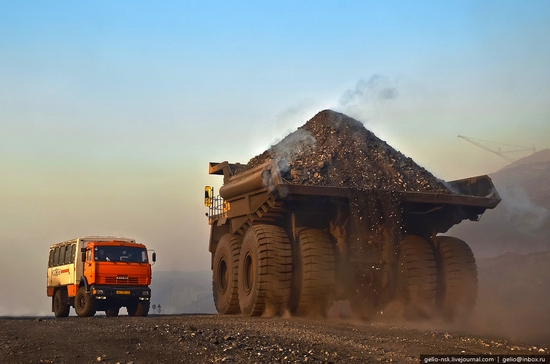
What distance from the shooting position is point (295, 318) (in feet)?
53.8

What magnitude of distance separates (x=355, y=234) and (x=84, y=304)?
10191mm

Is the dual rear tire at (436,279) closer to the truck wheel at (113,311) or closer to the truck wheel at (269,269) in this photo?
the truck wheel at (269,269)

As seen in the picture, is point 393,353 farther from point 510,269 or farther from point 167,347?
point 510,269

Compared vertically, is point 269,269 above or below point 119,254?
below

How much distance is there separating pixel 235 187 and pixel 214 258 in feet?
13.5

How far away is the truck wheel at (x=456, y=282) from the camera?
1694 cm

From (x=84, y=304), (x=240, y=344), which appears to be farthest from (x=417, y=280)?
(x=84, y=304)

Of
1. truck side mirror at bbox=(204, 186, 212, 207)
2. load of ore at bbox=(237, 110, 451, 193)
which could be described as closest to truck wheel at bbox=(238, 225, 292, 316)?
load of ore at bbox=(237, 110, 451, 193)

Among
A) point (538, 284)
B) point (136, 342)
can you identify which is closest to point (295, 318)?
point (136, 342)

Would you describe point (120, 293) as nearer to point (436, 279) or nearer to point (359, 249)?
point (359, 249)

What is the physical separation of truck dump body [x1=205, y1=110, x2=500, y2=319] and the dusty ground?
7.98 feet

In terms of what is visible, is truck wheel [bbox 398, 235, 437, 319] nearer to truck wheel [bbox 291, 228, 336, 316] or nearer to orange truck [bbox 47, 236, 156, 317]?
truck wheel [bbox 291, 228, 336, 316]

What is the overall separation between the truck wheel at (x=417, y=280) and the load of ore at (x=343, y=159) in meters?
1.58

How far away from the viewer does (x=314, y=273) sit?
16.2 metres
